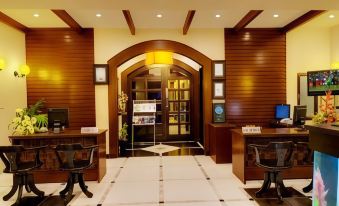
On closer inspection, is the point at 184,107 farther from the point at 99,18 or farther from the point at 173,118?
the point at 99,18

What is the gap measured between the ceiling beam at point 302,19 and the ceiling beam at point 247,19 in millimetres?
1118

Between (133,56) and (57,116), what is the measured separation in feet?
8.61

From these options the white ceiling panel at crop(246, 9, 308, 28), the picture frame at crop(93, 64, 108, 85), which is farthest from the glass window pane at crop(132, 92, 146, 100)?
the white ceiling panel at crop(246, 9, 308, 28)

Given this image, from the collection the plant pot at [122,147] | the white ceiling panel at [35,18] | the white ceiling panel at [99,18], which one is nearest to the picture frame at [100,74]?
the white ceiling panel at [99,18]

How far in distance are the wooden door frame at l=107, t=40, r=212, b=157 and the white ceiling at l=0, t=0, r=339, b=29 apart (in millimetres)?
476

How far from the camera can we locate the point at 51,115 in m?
4.98

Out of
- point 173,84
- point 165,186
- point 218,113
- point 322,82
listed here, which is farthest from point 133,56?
point 322,82

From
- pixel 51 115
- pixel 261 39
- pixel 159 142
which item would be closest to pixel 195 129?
pixel 159 142

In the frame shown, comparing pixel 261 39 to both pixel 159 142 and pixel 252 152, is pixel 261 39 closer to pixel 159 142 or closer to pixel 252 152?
pixel 252 152

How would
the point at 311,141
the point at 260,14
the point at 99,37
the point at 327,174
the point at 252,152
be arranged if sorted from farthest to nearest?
the point at 99,37
the point at 260,14
the point at 252,152
the point at 311,141
the point at 327,174

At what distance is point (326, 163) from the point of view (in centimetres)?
208

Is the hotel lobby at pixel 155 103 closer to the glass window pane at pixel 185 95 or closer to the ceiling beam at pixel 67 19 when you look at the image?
the ceiling beam at pixel 67 19

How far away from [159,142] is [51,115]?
4.85 m

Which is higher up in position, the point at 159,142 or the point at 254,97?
the point at 254,97
